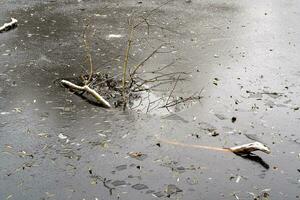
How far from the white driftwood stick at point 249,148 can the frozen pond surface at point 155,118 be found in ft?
0.29

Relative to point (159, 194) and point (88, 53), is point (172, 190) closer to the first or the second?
point (159, 194)

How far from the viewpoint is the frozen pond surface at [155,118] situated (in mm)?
4680

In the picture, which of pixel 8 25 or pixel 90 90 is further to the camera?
pixel 8 25

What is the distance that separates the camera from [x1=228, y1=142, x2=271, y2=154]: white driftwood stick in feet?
16.8

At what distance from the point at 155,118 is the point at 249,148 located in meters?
1.46

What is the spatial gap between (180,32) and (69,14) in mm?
2969

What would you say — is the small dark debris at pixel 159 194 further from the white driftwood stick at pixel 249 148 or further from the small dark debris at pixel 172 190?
the white driftwood stick at pixel 249 148

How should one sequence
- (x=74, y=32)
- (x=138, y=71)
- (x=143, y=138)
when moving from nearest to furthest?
(x=143, y=138)
(x=138, y=71)
(x=74, y=32)

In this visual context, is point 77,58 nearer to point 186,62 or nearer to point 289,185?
point 186,62

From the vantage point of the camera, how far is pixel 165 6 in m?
11.6

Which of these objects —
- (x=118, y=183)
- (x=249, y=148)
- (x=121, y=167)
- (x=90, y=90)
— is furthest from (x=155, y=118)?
(x=118, y=183)

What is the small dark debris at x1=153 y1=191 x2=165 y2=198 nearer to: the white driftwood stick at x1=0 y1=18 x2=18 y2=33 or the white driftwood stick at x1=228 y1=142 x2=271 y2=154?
the white driftwood stick at x1=228 y1=142 x2=271 y2=154

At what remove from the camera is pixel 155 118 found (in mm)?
6035

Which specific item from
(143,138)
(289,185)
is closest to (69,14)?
(143,138)
